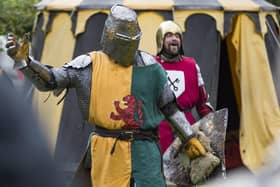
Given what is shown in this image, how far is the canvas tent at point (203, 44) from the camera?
8.09 meters

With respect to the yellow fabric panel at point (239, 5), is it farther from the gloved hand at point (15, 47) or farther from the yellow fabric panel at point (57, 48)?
the gloved hand at point (15, 47)

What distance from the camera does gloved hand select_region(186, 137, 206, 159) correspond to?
18.6 ft

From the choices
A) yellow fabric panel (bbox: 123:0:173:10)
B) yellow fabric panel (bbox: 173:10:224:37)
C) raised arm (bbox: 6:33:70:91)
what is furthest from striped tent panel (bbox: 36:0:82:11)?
raised arm (bbox: 6:33:70:91)

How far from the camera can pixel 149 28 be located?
8.09 metres

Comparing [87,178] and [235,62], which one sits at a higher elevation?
[87,178]

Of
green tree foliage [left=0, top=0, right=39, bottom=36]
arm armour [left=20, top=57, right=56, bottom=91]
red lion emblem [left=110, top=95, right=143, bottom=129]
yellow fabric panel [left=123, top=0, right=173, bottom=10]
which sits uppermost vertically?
arm armour [left=20, top=57, right=56, bottom=91]

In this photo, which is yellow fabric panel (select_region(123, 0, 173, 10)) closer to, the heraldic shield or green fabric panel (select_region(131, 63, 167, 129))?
the heraldic shield

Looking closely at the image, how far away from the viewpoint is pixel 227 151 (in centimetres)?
946

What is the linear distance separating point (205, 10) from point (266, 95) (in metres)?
1.01

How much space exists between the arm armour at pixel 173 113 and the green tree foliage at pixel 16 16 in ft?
24.0

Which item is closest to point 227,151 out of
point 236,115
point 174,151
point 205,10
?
point 236,115

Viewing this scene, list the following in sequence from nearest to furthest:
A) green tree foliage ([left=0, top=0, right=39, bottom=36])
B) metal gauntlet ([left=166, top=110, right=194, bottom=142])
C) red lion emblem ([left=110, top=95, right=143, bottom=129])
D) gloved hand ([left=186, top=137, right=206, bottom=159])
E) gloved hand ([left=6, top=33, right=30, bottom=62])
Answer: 1. gloved hand ([left=6, top=33, right=30, bottom=62])
2. red lion emblem ([left=110, top=95, right=143, bottom=129])
3. metal gauntlet ([left=166, top=110, right=194, bottom=142])
4. gloved hand ([left=186, top=137, right=206, bottom=159])
5. green tree foliage ([left=0, top=0, right=39, bottom=36])

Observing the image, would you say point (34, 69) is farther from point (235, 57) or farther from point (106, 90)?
point (235, 57)

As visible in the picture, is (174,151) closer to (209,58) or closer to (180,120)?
(180,120)
